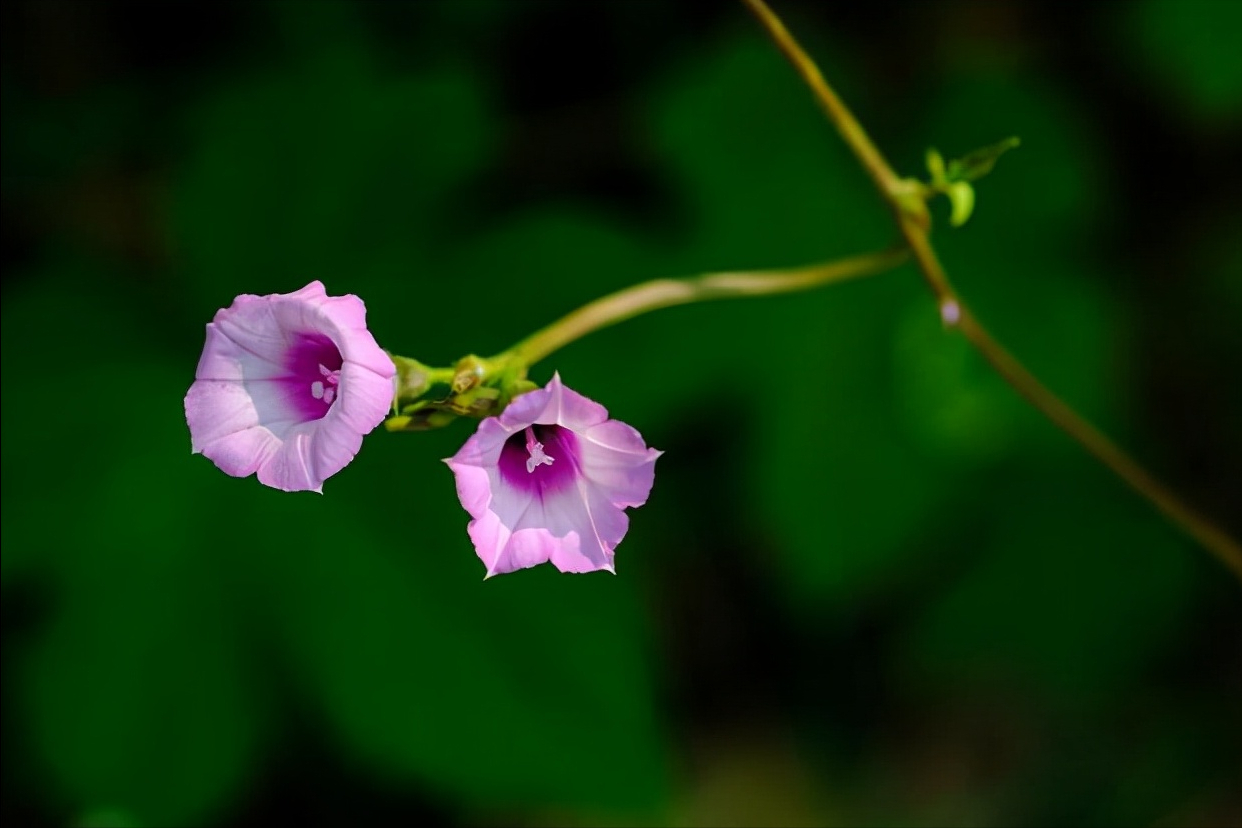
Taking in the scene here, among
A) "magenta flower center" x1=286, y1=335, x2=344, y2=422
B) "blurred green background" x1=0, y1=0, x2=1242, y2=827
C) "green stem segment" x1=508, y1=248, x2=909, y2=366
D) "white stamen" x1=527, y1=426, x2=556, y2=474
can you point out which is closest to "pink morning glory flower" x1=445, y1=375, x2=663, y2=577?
"white stamen" x1=527, y1=426, x2=556, y2=474

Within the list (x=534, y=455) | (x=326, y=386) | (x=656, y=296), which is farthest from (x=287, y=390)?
(x=656, y=296)

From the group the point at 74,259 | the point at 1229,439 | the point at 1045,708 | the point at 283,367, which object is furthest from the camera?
the point at 1045,708

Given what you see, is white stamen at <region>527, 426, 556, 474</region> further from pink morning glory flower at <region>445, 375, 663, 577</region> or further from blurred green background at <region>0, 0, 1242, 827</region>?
blurred green background at <region>0, 0, 1242, 827</region>

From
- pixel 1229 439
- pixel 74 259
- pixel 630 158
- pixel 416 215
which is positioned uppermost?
pixel 630 158

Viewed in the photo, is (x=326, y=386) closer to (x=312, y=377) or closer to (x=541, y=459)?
(x=312, y=377)

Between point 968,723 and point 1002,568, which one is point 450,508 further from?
point 968,723

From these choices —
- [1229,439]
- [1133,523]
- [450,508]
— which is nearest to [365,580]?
[450,508]

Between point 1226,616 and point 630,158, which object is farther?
point 1226,616
